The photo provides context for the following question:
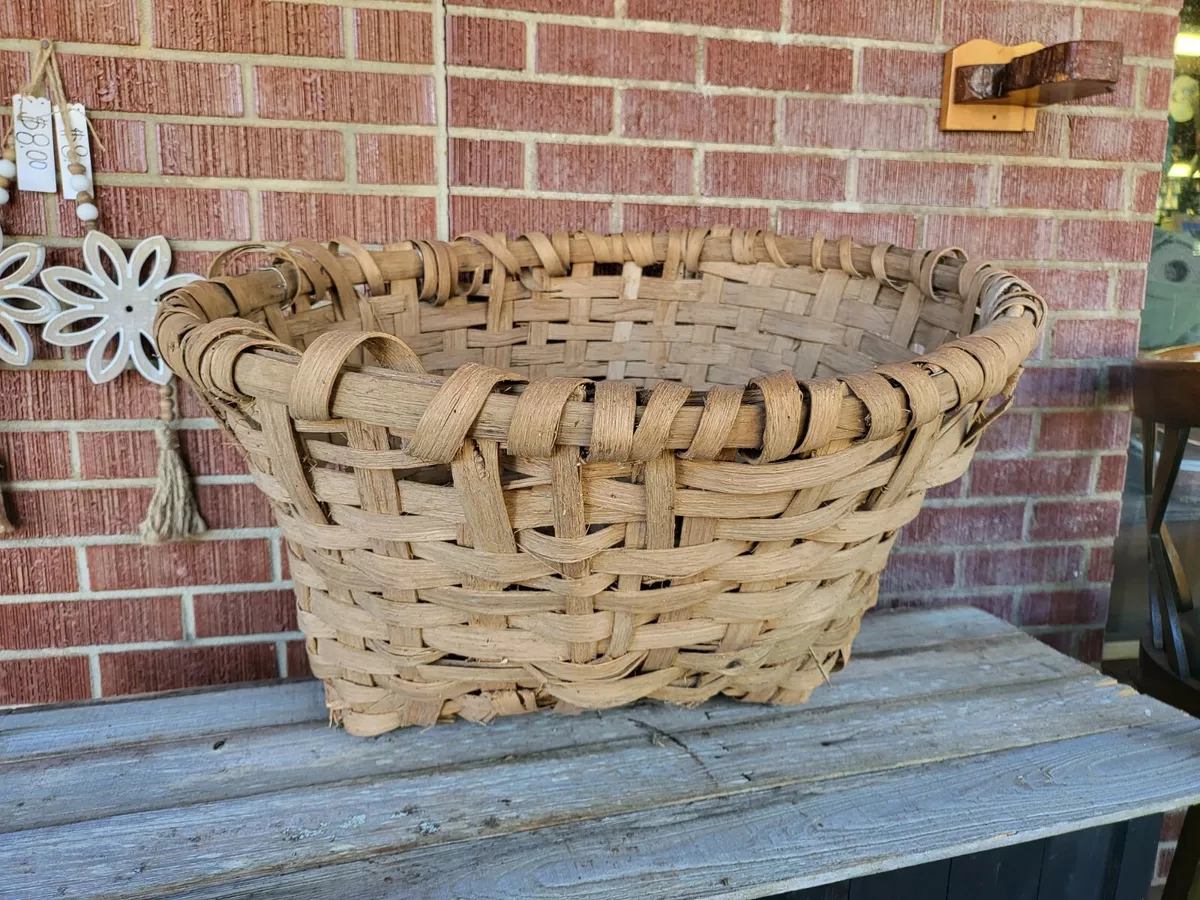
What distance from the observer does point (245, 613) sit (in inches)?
40.6

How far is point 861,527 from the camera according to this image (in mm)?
585

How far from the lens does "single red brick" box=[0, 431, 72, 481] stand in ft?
3.05

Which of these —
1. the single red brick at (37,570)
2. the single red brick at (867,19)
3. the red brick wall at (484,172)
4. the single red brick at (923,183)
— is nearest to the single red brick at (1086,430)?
the red brick wall at (484,172)

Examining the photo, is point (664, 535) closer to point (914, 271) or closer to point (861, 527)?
point (861, 527)

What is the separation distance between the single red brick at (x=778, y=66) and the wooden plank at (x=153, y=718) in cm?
83

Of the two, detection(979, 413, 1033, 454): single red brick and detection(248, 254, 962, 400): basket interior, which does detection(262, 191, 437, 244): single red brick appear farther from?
detection(979, 413, 1033, 454): single red brick

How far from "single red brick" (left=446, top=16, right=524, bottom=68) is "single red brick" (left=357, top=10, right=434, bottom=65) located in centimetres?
3

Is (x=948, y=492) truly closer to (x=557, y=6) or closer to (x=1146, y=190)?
(x=1146, y=190)

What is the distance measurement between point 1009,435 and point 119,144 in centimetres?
116

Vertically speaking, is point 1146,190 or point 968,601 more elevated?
point 1146,190

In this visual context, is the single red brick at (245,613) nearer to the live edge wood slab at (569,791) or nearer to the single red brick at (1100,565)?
the live edge wood slab at (569,791)

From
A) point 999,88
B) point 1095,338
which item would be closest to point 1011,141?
point 999,88

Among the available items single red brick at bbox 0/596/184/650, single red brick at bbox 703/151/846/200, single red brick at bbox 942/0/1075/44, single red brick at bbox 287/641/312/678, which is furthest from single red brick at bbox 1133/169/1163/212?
single red brick at bbox 0/596/184/650

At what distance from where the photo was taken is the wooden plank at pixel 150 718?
707 millimetres
